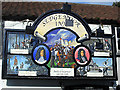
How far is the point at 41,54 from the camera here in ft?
30.7

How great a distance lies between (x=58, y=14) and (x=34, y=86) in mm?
3532

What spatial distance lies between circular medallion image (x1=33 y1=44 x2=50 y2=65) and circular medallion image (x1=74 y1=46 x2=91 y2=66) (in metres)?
1.35

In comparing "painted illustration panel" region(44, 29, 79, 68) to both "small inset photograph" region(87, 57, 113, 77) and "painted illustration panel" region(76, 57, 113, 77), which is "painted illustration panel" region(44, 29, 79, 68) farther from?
"small inset photograph" region(87, 57, 113, 77)

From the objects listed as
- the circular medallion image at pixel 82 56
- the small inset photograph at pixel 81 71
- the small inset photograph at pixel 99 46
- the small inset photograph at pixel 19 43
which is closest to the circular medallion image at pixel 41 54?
the small inset photograph at pixel 19 43

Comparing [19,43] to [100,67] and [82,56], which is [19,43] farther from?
[100,67]

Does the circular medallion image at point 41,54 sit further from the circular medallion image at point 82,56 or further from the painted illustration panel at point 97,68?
the painted illustration panel at point 97,68

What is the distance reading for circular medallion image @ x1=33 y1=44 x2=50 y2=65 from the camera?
930cm

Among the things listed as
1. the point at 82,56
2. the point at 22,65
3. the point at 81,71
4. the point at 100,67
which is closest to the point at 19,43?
the point at 22,65

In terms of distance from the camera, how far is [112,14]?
1155cm

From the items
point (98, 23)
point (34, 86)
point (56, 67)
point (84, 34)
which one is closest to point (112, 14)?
point (98, 23)

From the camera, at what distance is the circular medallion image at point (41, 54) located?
9.30 m

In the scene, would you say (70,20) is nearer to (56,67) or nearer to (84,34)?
(84,34)

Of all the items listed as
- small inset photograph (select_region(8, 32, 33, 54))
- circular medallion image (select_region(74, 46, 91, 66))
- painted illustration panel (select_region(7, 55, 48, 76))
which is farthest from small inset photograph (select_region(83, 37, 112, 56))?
small inset photograph (select_region(8, 32, 33, 54))

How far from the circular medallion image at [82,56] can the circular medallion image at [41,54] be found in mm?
1348
